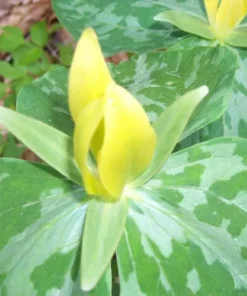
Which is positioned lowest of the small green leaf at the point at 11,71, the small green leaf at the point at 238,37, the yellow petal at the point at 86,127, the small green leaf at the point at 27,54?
the small green leaf at the point at 11,71

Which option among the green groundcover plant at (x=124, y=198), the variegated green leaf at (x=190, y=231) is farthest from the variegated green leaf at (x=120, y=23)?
the variegated green leaf at (x=190, y=231)

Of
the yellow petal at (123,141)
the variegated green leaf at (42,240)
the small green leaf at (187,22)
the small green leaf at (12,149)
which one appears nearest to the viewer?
the yellow petal at (123,141)

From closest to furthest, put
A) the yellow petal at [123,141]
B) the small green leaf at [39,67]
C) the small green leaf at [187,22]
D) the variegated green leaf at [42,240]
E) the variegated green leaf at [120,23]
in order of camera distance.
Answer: the yellow petal at [123,141]
the variegated green leaf at [42,240]
the small green leaf at [187,22]
the variegated green leaf at [120,23]
the small green leaf at [39,67]

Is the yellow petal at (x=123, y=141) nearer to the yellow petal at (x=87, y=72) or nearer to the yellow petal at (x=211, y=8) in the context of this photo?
the yellow petal at (x=87, y=72)

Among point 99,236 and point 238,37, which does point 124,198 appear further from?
point 238,37

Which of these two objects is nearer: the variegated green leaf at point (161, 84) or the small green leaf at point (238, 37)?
the variegated green leaf at point (161, 84)

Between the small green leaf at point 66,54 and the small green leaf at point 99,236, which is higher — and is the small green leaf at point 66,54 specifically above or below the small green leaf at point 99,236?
below

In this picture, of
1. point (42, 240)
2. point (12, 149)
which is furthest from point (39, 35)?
point (42, 240)
